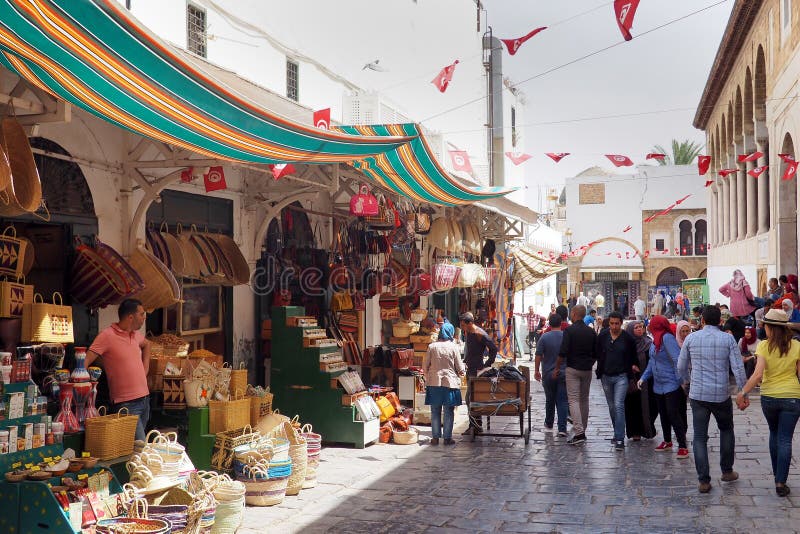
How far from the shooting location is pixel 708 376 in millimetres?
7062

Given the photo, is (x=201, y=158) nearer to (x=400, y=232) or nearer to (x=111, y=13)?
(x=111, y=13)

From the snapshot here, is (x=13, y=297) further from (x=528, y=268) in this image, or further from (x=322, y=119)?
(x=528, y=268)

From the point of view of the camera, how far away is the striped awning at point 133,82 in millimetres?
3966

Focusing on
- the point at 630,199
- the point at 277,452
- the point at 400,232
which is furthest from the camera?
the point at 630,199

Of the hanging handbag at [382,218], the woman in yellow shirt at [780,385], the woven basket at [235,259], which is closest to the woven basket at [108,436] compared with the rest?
the woven basket at [235,259]

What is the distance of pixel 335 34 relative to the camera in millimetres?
15094

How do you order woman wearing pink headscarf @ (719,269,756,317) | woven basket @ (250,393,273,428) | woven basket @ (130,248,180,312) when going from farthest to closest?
woman wearing pink headscarf @ (719,269,756,317) < woven basket @ (250,393,273,428) < woven basket @ (130,248,180,312)

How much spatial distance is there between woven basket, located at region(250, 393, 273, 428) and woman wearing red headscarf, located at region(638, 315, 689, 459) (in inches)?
158

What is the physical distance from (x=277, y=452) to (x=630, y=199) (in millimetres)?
43250

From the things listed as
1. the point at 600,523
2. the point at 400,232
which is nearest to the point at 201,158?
the point at 600,523

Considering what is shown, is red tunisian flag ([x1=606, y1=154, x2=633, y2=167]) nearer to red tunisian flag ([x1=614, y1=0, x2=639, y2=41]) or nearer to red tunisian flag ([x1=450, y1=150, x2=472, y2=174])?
red tunisian flag ([x1=450, y1=150, x2=472, y2=174])

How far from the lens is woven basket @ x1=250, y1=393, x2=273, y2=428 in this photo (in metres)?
7.88

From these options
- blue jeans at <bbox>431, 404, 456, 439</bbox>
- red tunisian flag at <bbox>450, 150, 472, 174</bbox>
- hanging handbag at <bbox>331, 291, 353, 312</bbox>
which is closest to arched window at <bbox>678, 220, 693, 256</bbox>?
red tunisian flag at <bbox>450, 150, 472, 174</bbox>

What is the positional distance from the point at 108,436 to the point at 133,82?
2.56 meters
